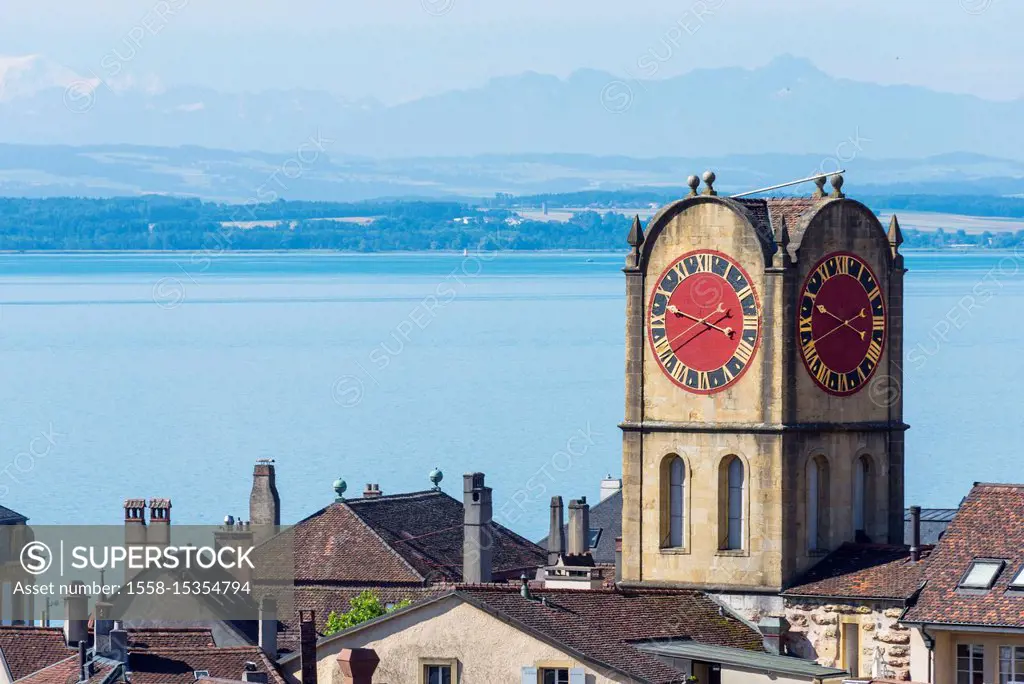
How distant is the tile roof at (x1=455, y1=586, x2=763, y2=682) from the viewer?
59.9 metres

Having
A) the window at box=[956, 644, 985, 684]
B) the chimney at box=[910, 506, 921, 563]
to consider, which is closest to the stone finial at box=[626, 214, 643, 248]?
the chimney at box=[910, 506, 921, 563]

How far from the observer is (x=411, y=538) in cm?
9625

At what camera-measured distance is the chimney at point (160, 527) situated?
83.3 metres

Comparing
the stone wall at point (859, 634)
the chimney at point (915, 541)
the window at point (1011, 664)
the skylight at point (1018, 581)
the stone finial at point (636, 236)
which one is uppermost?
the stone finial at point (636, 236)

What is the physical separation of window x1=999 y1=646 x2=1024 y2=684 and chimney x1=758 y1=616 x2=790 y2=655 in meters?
5.20

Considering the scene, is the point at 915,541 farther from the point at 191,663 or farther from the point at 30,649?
the point at 30,649

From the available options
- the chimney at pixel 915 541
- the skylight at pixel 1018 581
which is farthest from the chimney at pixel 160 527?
the skylight at pixel 1018 581

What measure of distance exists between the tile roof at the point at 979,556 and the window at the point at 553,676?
9.51m

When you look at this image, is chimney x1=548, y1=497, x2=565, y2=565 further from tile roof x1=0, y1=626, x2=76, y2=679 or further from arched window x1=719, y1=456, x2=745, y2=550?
tile roof x1=0, y1=626, x2=76, y2=679

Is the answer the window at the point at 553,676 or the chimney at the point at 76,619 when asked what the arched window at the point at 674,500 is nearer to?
the window at the point at 553,676

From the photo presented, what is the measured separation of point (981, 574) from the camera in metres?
66.3

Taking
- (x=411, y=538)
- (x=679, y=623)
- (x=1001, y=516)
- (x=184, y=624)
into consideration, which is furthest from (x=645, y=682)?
(x=411, y=538)

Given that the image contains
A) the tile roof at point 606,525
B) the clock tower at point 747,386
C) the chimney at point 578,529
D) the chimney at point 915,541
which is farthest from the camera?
the tile roof at point 606,525

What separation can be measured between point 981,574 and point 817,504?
5.48 metres
